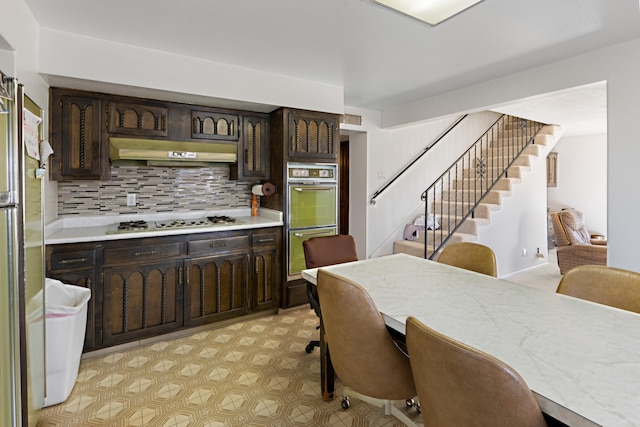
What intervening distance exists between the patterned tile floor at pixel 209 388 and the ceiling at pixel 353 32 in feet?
8.23

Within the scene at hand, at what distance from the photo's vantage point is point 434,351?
35.1 inches

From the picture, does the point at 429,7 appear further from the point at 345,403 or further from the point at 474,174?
the point at 474,174

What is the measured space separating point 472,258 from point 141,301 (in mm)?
2647

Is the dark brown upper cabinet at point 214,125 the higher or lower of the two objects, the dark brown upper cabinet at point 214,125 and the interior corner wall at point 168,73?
the lower

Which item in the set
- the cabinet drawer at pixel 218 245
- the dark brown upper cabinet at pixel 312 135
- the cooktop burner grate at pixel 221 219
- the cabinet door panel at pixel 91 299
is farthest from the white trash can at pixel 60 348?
the dark brown upper cabinet at pixel 312 135

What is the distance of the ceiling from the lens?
217 cm

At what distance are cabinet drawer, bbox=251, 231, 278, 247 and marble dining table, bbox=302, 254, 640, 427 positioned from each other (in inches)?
58.6

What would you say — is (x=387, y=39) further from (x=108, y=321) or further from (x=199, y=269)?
(x=108, y=321)

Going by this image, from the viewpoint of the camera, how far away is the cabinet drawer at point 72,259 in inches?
96.4

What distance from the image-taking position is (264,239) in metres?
3.41

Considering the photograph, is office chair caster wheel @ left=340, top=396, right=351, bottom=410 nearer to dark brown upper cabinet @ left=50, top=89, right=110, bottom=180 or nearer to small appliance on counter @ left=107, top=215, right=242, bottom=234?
small appliance on counter @ left=107, top=215, right=242, bottom=234

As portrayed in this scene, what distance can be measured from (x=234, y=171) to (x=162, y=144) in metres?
0.81

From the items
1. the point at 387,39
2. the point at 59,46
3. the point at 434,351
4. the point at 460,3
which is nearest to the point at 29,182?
the point at 59,46

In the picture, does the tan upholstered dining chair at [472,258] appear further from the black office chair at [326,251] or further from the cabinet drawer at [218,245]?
the cabinet drawer at [218,245]
